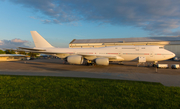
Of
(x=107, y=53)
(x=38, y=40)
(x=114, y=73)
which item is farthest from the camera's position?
(x=38, y=40)

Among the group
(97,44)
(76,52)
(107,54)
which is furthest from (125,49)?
(97,44)

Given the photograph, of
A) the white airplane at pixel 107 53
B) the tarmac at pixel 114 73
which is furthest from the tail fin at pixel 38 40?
the tarmac at pixel 114 73

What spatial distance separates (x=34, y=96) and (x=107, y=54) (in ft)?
57.2

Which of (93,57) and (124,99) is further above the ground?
(93,57)

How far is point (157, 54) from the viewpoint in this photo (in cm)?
2006

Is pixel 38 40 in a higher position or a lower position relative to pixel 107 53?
higher

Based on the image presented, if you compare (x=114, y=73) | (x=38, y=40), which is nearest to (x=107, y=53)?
(x=114, y=73)

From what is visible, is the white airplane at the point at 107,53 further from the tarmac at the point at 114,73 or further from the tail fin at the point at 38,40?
the tarmac at the point at 114,73

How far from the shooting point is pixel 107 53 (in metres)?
21.7

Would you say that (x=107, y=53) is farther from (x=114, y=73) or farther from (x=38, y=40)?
(x=38, y=40)

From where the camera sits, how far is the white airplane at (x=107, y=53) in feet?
65.2

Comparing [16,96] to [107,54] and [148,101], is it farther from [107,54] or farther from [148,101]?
[107,54]

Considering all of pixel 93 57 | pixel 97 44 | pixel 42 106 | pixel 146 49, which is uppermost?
pixel 97 44

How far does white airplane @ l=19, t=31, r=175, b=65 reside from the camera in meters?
19.9
